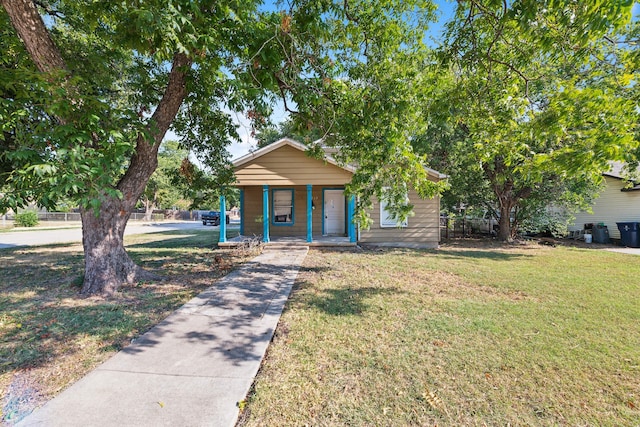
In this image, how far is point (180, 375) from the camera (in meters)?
2.66

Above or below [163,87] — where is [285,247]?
below

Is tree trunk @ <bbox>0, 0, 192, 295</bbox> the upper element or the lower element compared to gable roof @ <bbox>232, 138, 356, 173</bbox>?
lower

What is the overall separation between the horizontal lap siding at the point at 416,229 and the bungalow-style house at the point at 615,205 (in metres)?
8.70

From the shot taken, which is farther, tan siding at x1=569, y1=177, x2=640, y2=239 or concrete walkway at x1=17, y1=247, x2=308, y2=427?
tan siding at x1=569, y1=177, x2=640, y2=239

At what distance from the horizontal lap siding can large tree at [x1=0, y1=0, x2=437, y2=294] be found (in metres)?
6.67

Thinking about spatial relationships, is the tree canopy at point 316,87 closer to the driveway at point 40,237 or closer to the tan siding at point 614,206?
the driveway at point 40,237

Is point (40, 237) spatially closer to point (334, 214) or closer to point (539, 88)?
point (334, 214)

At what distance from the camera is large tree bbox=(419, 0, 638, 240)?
3361 mm

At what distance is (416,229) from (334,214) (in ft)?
12.1

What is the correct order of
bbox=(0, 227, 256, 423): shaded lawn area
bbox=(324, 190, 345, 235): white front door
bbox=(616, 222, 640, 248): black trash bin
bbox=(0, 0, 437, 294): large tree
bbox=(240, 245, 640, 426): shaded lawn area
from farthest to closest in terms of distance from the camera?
bbox=(324, 190, 345, 235): white front door → bbox=(616, 222, 640, 248): black trash bin → bbox=(0, 0, 437, 294): large tree → bbox=(0, 227, 256, 423): shaded lawn area → bbox=(240, 245, 640, 426): shaded lawn area

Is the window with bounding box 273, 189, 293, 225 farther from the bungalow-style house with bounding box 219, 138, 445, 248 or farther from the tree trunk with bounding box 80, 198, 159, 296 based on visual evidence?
the tree trunk with bounding box 80, 198, 159, 296

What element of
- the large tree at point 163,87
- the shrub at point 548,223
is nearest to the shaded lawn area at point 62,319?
the large tree at point 163,87

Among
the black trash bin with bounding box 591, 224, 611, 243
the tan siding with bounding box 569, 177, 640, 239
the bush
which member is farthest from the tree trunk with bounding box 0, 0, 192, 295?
the bush

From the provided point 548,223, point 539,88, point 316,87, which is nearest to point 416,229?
point 539,88
